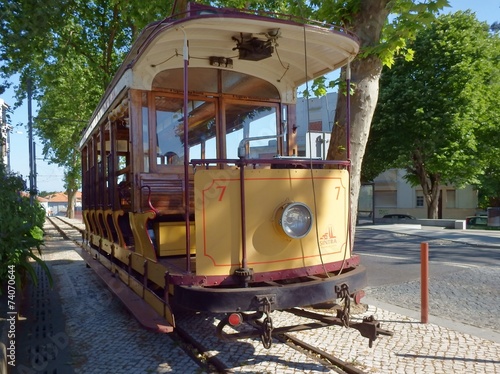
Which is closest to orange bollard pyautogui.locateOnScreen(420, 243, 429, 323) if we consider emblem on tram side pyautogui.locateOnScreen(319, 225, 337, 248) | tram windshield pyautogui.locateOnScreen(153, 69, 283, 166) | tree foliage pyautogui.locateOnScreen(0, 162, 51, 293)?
emblem on tram side pyautogui.locateOnScreen(319, 225, 337, 248)

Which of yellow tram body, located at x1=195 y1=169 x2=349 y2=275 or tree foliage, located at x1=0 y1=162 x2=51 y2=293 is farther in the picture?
tree foliage, located at x1=0 y1=162 x2=51 y2=293

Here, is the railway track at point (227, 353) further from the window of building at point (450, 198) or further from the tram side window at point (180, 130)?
the window of building at point (450, 198)

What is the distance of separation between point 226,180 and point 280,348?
2010mm

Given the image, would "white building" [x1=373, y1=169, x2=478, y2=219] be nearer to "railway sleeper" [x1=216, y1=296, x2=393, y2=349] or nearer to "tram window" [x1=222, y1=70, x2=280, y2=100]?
"tram window" [x1=222, y1=70, x2=280, y2=100]

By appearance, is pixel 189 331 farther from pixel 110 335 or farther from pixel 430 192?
pixel 430 192

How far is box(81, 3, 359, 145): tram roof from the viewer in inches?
143

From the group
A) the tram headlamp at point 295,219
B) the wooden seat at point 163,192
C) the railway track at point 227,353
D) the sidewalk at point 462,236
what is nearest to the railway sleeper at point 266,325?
the railway track at point 227,353

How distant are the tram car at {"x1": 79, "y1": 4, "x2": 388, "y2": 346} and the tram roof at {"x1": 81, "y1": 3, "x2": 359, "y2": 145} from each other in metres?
0.01

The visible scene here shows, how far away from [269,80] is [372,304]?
11.5 feet

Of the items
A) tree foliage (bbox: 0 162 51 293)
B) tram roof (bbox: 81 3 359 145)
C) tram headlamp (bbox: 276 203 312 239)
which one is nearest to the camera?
tram roof (bbox: 81 3 359 145)

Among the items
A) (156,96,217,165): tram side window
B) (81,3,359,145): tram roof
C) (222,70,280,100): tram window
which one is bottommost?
(156,96,217,165): tram side window

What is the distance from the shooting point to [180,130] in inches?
207

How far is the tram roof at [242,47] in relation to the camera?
11.9 ft

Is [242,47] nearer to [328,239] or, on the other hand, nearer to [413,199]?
[328,239]
